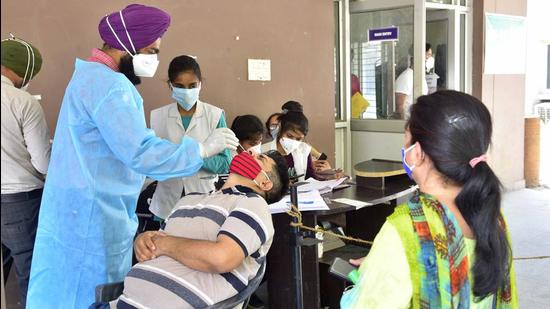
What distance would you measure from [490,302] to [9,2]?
2.58m

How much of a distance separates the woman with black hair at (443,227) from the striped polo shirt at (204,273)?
0.43m

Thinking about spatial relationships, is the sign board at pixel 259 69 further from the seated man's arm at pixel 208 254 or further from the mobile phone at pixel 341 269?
the mobile phone at pixel 341 269

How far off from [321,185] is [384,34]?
2.92m

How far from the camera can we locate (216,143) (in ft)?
6.40

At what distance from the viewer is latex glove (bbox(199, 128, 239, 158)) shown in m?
1.90

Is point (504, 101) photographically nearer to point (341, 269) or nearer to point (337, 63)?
point (337, 63)

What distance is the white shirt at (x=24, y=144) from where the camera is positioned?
2.02 metres

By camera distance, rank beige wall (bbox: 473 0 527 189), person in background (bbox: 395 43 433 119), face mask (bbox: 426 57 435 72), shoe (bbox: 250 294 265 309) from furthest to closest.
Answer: beige wall (bbox: 473 0 527 189), face mask (bbox: 426 57 435 72), person in background (bbox: 395 43 433 119), shoe (bbox: 250 294 265 309)

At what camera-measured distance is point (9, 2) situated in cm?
275

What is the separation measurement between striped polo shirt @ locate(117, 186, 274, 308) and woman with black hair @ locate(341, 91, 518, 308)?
0.43 m

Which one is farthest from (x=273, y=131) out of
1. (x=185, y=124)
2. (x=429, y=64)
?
(x=429, y=64)

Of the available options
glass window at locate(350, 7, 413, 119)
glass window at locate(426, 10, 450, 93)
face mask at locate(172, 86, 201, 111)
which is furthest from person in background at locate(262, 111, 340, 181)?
glass window at locate(426, 10, 450, 93)

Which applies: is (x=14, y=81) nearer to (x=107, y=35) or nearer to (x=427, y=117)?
(x=107, y=35)

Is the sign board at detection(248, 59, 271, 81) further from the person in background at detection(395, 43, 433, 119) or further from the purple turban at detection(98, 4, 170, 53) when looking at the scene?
the purple turban at detection(98, 4, 170, 53)
